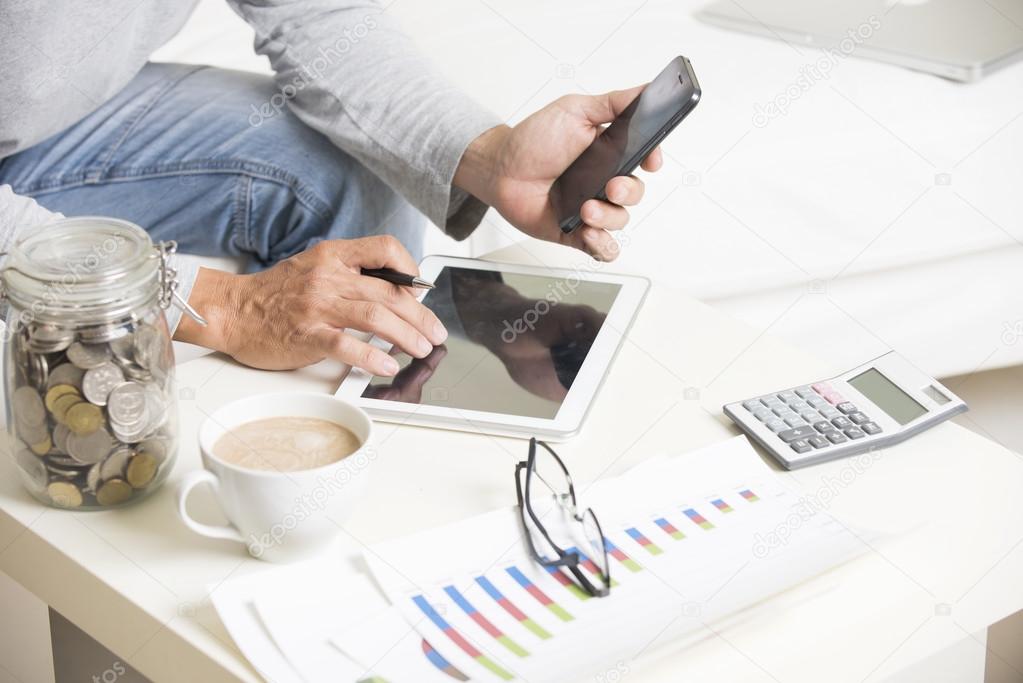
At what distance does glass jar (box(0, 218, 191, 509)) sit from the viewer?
1.92 ft

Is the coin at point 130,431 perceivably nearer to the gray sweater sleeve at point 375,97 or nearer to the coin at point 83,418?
the coin at point 83,418

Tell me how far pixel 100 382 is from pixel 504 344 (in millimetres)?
340

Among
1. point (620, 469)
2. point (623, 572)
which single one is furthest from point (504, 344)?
point (623, 572)

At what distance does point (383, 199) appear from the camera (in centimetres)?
123

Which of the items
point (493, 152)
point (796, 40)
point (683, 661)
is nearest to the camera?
point (683, 661)

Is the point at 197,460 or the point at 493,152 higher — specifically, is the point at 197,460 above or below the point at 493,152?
below

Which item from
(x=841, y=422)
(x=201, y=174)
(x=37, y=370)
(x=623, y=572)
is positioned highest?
(x=841, y=422)

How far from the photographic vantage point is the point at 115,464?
63cm

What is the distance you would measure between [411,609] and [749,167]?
0.95 m

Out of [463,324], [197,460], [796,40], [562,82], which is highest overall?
[796,40]

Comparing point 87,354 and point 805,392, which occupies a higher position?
point 805,392

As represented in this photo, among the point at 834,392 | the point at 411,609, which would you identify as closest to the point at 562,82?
the point at 834,392

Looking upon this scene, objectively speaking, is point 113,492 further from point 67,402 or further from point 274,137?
point 274,137

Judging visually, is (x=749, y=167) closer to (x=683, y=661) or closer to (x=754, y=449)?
(x=754, y=449)
